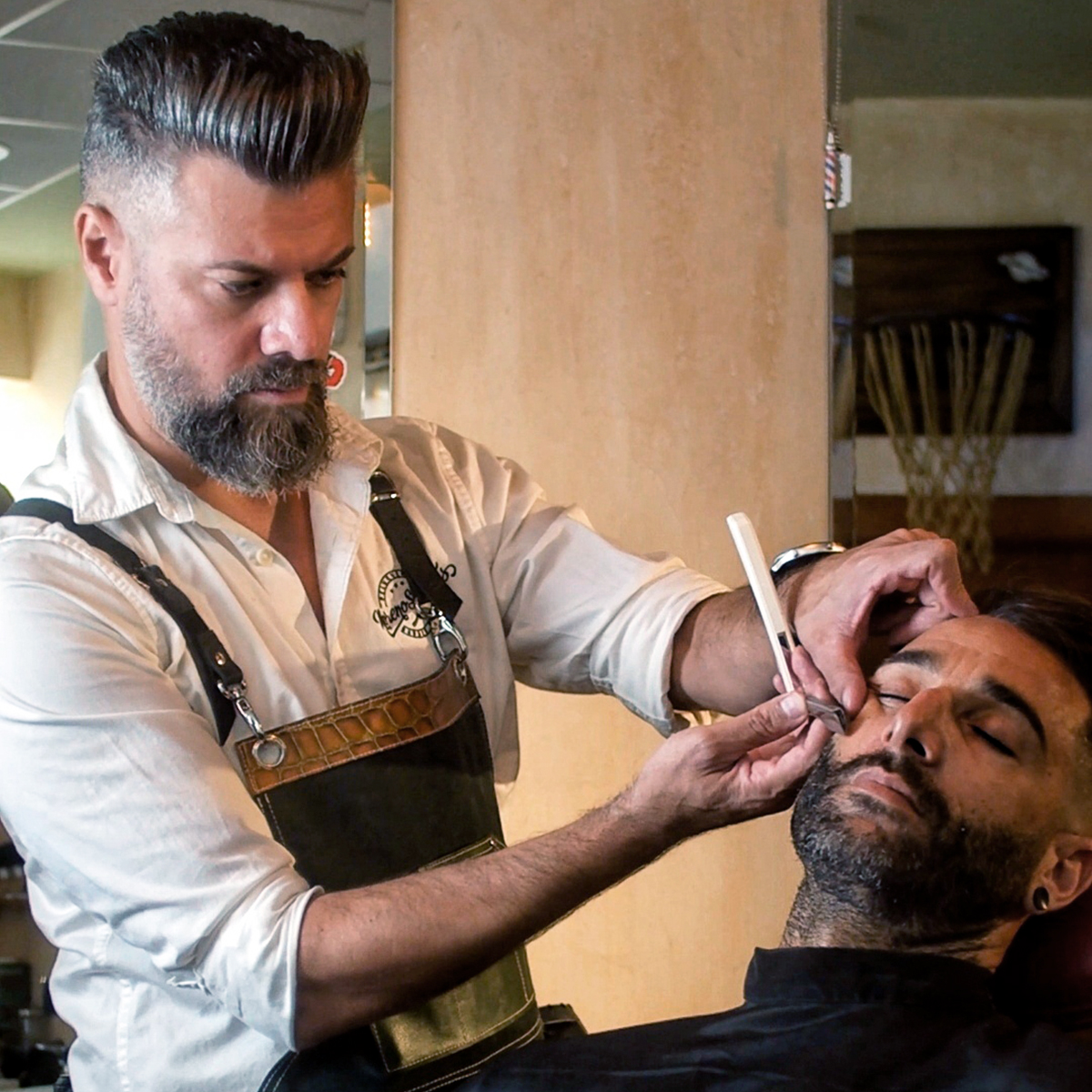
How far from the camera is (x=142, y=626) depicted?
168 centimetres

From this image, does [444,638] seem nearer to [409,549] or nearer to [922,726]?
[409,549]

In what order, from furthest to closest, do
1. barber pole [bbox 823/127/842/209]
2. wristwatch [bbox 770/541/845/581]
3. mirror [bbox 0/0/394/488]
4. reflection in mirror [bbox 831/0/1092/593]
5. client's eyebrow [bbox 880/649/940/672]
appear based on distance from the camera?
1. reflection in mirror [bbox 831/0/1092/593]
2. barber pole [bbox 823/127/842/209]
3. mirror [bbox 0/0/394/488]
4. wristwatch [bbox 770/541/845/581]
5. client's eyebrow [bbox 880/649/940/672]

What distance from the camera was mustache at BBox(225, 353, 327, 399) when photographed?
1769mm

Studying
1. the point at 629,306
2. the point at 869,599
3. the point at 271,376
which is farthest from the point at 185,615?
the point at 629,306

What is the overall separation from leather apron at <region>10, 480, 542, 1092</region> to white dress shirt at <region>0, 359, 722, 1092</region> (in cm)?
3

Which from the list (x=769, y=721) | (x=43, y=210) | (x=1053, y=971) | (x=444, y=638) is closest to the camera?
(x=769, y=721)

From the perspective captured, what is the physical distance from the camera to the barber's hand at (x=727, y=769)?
1483mm

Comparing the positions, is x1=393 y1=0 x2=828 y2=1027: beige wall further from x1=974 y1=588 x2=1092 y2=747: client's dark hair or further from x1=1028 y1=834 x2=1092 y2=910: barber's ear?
x1=1028 y1=834 x2=1092 y2=910: barber's ear

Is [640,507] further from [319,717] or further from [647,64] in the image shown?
[319,717]

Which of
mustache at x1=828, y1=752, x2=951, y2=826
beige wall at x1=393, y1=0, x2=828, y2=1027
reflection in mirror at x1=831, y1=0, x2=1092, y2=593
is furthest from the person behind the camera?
reflection in mirror at x1=831, y1=0, x2=1092, y2=593

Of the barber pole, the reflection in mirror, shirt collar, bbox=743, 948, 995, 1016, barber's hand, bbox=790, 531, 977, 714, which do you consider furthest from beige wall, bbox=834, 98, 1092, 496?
shirt collar, bbox=743, 948, 995, 1016

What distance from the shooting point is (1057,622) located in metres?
1.89

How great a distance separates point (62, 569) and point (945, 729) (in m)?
1.02

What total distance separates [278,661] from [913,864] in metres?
0.77
